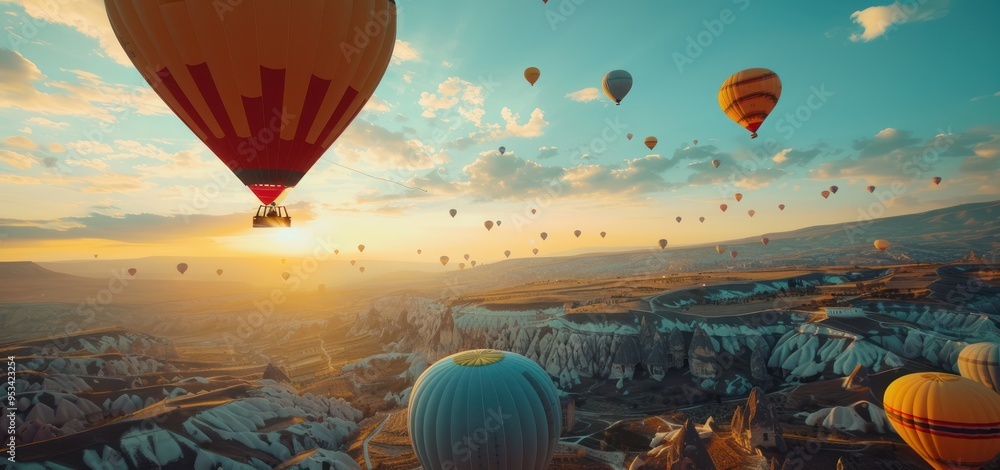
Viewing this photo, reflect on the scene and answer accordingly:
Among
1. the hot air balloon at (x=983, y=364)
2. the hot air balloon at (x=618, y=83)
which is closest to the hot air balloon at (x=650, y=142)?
the hot air balloon at (x=618, y=83)

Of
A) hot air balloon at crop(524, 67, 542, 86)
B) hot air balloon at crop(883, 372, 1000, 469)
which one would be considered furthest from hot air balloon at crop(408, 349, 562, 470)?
hot air balloon at crop(524, 67, 542, 86)

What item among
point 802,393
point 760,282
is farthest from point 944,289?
point 802,393

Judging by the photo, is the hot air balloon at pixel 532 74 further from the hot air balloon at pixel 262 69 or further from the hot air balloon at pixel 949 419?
the hot air balloon at pixel 949 419

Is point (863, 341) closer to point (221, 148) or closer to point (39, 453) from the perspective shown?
point (221, 148)

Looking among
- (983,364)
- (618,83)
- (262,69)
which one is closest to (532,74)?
(618,83)

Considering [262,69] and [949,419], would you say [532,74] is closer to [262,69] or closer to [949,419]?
[262,69]
